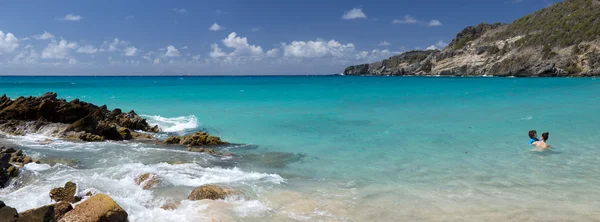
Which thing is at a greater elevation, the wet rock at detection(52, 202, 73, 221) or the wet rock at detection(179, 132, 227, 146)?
the wet rock at detection(52, 202, 73, 221)

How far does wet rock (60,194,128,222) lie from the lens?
7551 millimetres

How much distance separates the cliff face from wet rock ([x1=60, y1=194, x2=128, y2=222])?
107m

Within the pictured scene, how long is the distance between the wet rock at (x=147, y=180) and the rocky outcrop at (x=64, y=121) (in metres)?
8.48

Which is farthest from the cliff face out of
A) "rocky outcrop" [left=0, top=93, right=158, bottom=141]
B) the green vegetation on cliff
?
"rocky outcrop" [left=0, top=93, right=158, bottom=141]

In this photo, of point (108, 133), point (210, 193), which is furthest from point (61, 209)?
point (108, 133)

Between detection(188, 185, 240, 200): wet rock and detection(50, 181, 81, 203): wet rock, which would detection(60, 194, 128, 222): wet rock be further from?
detection(188, 185, 240, 200): wet rock

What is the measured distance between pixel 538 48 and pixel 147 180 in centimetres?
12537

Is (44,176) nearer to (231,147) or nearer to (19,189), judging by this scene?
(19,189)

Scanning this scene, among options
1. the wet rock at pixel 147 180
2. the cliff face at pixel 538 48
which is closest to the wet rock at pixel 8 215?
the wet rock at pixel 147 180

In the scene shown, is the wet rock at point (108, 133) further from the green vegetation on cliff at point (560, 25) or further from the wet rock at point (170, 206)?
the green vegetation on cliff at point (560, 25)

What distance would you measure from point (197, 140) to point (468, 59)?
142471 millimetres

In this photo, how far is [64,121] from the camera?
69.4 ft

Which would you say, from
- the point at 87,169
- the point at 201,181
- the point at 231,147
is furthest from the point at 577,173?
the point at 87,169

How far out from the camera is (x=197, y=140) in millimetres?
17734
